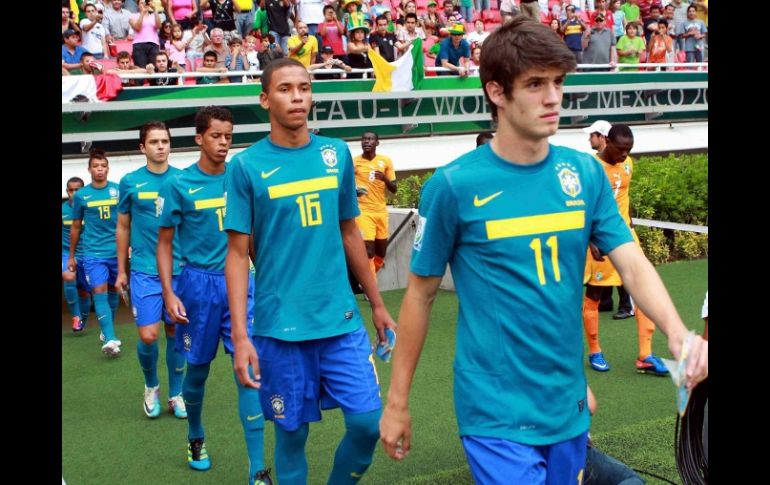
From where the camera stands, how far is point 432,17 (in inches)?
801

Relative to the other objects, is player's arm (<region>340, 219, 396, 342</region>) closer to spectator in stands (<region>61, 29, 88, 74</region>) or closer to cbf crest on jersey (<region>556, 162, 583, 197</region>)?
cbf crest on jersey (<region>556, 162, 583, 197</region>)

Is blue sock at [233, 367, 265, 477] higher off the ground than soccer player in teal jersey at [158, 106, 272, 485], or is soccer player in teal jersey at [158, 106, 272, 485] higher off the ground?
soccer player in teal jersey at [158, 106, 272, 485]

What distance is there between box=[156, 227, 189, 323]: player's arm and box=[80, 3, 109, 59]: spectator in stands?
9.97 m

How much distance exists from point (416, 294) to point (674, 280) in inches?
416

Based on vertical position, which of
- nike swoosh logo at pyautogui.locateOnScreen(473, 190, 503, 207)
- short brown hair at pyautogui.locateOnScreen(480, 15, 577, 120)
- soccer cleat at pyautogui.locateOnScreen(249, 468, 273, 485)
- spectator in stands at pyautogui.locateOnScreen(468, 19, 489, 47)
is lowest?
soccer cleat at pyautogui.locateOnScreen(249, 468, 273, 485)

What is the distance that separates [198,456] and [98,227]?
5057 mm

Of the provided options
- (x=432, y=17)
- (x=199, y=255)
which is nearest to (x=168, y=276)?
(x=199, y=255)

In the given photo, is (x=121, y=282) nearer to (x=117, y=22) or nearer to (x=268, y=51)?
(x=268, y=51)

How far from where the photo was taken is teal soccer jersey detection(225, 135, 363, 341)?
4.93 meters

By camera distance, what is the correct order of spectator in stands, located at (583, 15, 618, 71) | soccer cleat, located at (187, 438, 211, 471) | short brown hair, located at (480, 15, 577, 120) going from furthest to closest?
spectator in stands, located at (583, 15, 618, 71), soccer cleat, located at (187, 438, 211, 471), short brown hair, located at (480, 15, 577, 120)

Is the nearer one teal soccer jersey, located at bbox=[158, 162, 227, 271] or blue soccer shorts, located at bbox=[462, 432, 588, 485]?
blue soccer shorts, located at bbox=[462, 432, 588, 485]

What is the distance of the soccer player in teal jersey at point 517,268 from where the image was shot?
3268 mm

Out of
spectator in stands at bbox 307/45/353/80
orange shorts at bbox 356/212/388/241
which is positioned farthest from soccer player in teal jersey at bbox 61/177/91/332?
spectator in stands at bbox 307/45/353/80

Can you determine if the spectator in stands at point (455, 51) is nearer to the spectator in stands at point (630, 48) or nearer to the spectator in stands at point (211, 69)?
the spectator in stands at point (211, 69)
